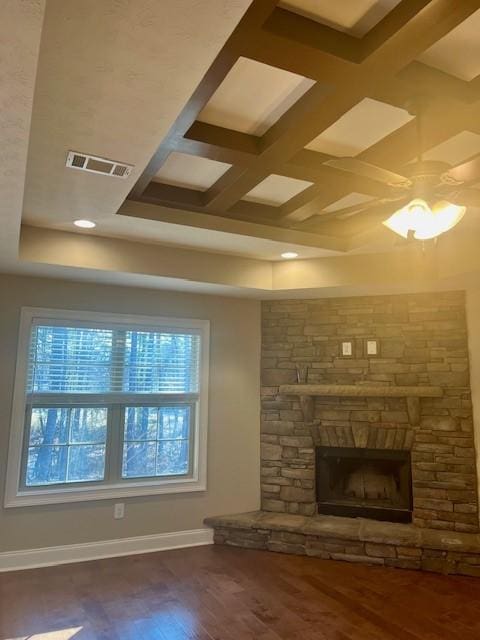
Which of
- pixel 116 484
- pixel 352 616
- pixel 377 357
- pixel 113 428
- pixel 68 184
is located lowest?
pixel 352 616

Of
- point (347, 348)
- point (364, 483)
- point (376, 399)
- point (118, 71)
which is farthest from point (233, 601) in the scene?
point (118, 71)

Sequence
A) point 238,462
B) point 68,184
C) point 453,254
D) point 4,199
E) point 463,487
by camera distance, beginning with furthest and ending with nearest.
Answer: point 238,462 < point 463,487 < point 453,254 < point 68,184 < point 4,199

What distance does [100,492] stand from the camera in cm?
391

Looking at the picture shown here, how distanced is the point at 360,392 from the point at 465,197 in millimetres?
2406

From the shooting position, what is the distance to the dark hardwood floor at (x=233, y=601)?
2.71m

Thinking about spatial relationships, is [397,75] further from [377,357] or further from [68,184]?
[377,357]

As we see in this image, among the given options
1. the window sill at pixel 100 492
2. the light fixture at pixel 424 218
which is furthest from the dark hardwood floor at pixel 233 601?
the light fixture at pixel 424 218

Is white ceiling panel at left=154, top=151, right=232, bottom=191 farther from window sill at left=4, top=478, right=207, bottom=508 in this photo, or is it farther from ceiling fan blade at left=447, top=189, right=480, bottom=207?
window sill at left=4, top=478, right=207, bottom=508

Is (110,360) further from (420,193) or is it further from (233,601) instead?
(420,193)

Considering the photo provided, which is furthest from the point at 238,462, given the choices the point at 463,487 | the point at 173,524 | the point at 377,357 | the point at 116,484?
the point at 463,487

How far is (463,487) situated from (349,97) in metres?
3.50

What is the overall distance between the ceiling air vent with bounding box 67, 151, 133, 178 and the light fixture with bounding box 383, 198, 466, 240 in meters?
1.34

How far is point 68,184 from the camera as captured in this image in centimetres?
245

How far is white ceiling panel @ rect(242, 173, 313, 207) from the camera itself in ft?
9.26
